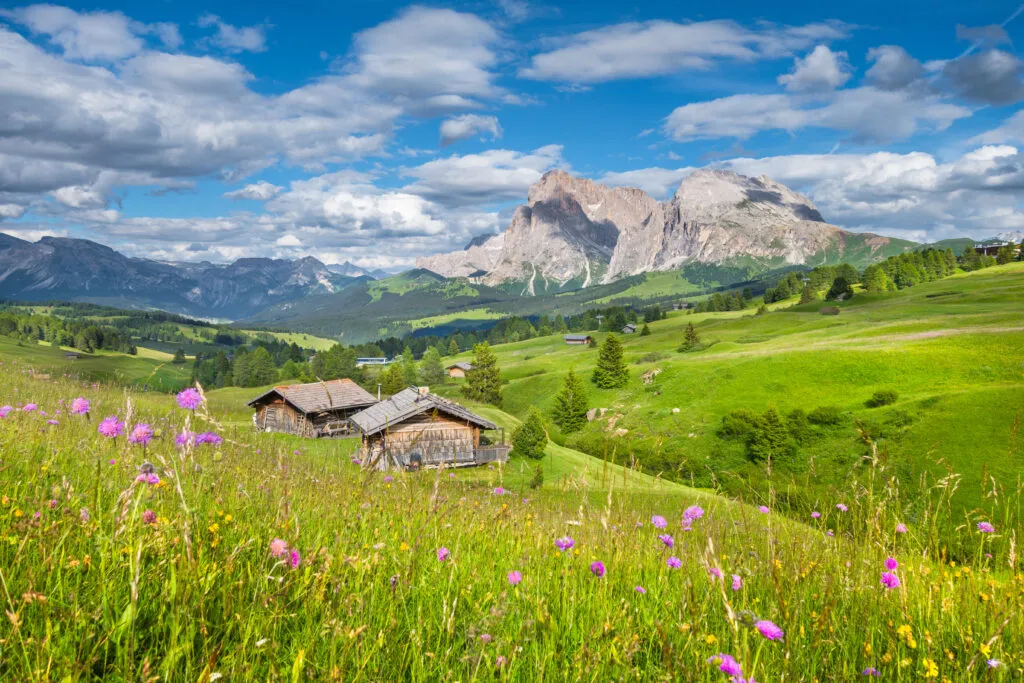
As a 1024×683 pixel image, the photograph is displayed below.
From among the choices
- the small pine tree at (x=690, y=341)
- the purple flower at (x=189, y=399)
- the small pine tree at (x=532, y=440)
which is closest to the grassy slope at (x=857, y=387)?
the small pine tree at (x=690, y=341)

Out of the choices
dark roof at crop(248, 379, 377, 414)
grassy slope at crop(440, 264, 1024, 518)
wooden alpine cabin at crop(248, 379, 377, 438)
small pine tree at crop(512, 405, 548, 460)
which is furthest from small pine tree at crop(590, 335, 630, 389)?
small pine tree at crop(512, 405, 548, 460)

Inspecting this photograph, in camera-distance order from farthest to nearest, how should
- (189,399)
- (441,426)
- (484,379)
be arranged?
1. (484,379)
2. (441,426)
3. (189,399)

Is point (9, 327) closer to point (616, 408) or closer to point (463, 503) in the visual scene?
point (616, 408)

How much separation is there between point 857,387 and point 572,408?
31.8 m

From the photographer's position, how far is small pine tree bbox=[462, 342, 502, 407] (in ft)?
285

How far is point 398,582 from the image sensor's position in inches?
117

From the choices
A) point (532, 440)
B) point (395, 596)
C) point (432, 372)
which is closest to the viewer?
point (395, 596)

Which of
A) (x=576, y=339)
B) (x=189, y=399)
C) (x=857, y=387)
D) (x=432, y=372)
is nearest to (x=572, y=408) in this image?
(x=857, y=387)

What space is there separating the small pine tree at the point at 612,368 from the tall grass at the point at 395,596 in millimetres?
75400

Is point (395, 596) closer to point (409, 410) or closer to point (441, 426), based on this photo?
point (409, 410)

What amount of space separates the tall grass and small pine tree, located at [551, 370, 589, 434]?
65085 millimetres

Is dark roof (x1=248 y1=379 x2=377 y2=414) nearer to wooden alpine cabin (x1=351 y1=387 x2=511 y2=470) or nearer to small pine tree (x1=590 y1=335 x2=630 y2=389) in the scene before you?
wooden alpine cabin (x1=351 y1=387 x2=511 y2=470)

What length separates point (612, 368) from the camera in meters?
80.2

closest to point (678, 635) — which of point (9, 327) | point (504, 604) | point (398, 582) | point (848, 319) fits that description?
point (504, 604)
